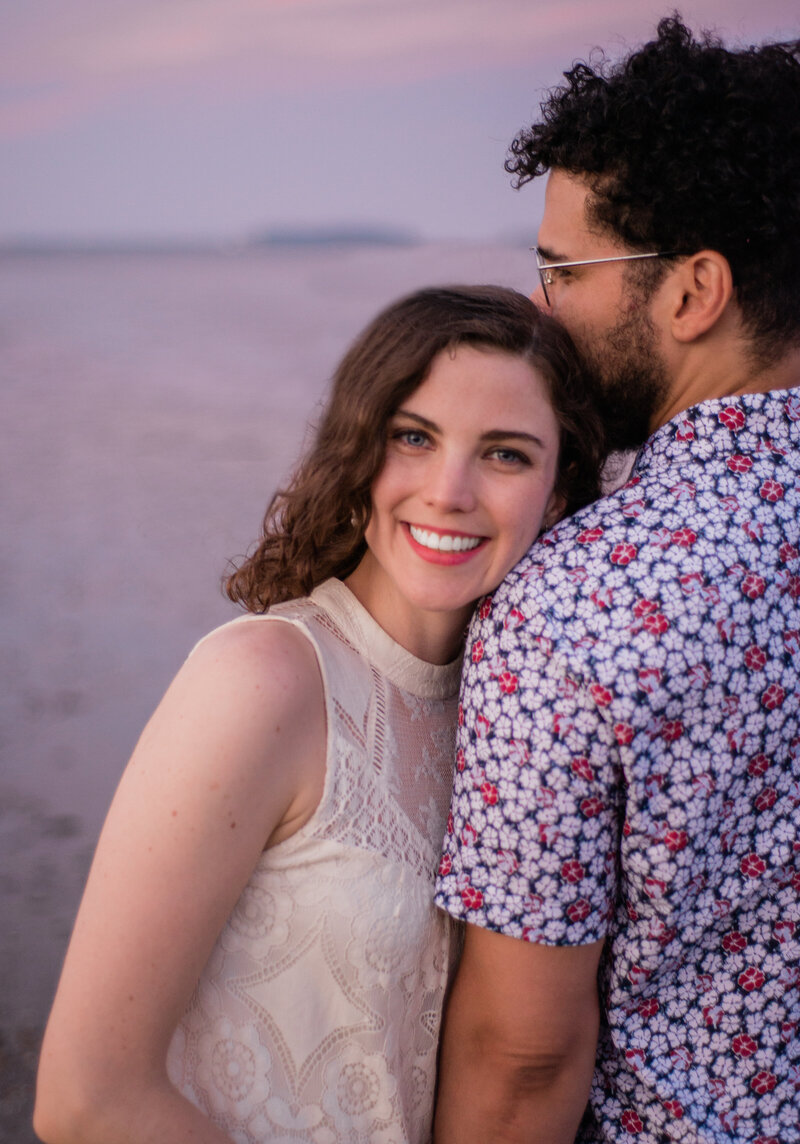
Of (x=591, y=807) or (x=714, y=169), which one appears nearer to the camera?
(x=591, y=807)

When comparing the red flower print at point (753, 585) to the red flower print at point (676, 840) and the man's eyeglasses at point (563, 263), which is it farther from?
the man's eyeglasses at point (563, 263)

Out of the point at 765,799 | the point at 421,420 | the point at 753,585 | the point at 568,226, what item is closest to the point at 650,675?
the point at 753,585

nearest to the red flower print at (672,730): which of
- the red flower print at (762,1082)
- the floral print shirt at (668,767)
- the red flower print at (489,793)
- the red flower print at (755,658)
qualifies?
the floral print shirt at (668,767)

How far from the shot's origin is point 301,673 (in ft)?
4.13

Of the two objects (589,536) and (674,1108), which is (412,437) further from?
(674,1108)

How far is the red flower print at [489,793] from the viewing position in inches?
48.1

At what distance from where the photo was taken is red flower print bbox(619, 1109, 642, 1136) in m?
1.41

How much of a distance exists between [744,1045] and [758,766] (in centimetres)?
42

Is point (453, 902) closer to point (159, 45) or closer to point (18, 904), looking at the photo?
point (18, 904)

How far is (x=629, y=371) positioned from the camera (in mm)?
1598

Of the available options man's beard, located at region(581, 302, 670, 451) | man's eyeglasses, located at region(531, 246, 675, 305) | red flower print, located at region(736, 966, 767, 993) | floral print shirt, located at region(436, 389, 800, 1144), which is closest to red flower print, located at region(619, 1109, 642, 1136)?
floral print shirt, located at region(436, 389, 800, 1144)

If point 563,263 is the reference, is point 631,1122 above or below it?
below

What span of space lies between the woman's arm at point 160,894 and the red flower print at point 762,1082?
75 cm

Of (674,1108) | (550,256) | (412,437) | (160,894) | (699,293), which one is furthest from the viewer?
(550,256)
